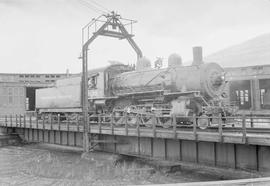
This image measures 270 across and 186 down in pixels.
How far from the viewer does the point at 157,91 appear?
1527cm

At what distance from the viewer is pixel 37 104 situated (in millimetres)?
25672

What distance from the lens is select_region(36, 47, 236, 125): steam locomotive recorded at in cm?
1393

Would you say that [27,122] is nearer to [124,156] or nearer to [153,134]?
[124,156]

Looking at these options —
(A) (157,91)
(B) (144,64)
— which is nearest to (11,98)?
(B) (144,64)

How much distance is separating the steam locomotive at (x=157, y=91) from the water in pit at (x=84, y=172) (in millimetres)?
2250

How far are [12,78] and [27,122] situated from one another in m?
25.4

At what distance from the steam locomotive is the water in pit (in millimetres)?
2250

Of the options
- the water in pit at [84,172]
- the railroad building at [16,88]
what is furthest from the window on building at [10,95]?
the water in pit at [84,172]

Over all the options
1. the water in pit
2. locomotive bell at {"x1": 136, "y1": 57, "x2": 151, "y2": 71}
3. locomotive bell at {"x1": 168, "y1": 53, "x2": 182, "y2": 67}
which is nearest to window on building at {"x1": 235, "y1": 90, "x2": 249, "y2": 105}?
locomotive bell at {"x1": 136, "y1": 57, "x2": 151, "y2": 71}

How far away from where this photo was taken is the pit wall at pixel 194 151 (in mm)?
9781

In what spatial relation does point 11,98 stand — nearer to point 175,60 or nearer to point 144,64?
point 144,64

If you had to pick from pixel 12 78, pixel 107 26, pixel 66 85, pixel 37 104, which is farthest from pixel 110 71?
pixel 12 78

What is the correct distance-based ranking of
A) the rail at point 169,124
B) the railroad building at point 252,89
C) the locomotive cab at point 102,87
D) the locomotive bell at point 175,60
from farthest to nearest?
the railroad building at point 252,89, the locomotive cab at point 102,87, the locomotive bell at point 175,60, the rail at point 169,124

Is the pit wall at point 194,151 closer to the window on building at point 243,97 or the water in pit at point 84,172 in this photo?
the water in pit at point 84,172
